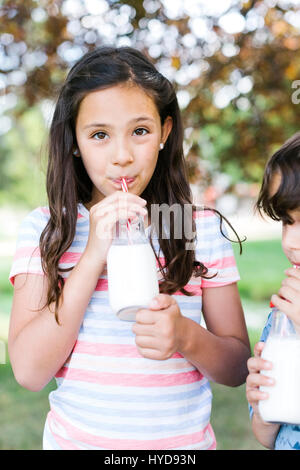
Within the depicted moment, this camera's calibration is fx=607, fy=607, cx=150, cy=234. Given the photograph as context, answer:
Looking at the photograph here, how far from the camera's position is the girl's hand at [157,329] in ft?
4.38

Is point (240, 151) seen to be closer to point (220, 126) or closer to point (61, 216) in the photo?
point (220, 126)

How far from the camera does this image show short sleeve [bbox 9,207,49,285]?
5.13 feet

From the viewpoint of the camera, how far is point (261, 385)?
1341 millimetres

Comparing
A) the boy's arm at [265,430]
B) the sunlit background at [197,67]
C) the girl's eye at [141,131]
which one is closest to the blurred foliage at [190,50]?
the sunlit background at [197,67]

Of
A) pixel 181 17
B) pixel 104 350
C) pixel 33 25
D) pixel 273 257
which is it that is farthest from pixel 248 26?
pixel 273 257

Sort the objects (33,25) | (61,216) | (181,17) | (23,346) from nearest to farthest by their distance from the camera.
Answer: (23,346) → (61,216) → (181,17) → (33,25)

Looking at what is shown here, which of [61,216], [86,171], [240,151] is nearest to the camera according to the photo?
[61,216]

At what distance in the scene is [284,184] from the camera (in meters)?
1.42

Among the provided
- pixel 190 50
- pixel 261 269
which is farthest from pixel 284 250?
pixel 261 269

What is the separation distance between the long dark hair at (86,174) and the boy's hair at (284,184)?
29 centimetres

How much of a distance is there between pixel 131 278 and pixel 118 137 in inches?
14.3

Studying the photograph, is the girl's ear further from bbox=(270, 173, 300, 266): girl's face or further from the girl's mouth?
bbox=(270, 173, 300, 266): girl's face

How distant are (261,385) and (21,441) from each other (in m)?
2.76

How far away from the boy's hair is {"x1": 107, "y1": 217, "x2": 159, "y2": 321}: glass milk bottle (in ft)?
1.04
